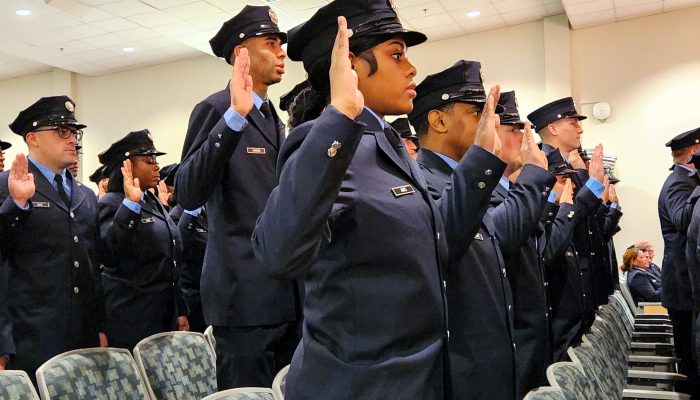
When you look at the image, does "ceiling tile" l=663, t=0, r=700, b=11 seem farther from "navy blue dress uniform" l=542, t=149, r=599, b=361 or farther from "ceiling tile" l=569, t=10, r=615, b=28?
"navy blue dress uniform" l=542, t=149, r=599, b=361

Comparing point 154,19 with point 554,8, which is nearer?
point 154,19

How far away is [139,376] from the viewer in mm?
2143

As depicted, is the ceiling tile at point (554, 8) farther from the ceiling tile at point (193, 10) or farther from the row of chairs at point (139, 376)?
the row of chairs at point (139, 376)

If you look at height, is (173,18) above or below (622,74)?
above

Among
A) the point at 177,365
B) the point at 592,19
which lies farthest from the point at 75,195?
the point at 592,19

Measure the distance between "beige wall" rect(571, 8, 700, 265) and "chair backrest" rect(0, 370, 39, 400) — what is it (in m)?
7.77

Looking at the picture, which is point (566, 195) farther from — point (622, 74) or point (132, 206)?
point (622, 74)

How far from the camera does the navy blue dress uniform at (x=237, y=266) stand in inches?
80.8

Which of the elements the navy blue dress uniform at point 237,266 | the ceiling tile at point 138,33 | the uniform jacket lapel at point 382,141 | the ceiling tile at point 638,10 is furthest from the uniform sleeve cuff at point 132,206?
the ceiling tile at point 638,10

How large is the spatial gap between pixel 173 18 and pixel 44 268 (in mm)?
5544

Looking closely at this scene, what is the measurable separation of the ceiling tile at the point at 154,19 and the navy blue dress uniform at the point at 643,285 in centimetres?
562

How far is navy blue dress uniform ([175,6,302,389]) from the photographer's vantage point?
2.05 m

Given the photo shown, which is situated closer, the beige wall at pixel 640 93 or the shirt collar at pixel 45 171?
the shirt collar at pixel 45 171

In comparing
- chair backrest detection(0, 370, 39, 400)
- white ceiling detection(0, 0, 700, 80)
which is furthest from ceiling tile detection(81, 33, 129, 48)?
chair backrest detection(0, 370, 39, 400)
